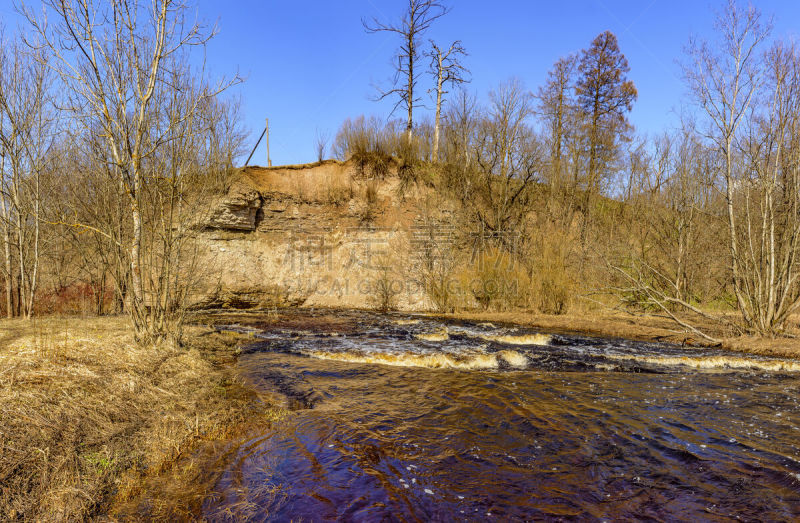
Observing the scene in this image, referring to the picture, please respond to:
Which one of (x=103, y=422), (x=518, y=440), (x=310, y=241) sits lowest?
(x=518, y=440)

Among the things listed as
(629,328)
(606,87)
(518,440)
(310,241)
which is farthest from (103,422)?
(606,87)

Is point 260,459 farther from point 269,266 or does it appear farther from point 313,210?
point 313,210

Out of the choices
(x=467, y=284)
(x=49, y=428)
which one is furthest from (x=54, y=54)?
(x=467, y=284)

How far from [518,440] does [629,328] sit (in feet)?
29.4

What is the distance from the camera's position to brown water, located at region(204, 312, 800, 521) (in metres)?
3.14

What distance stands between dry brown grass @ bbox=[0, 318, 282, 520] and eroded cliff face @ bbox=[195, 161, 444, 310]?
Result: 420 inches

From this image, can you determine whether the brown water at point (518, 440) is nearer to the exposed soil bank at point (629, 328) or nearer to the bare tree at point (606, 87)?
the exposed soil bank at point (629, 328)

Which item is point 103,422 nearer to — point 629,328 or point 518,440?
point 518,440

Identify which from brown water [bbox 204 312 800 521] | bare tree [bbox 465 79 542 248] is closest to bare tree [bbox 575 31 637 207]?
bare tree [bbox 465 79 542 248]

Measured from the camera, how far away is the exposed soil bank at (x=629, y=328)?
8823 mm

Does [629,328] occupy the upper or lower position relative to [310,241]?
lower

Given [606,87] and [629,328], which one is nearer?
[629,328]

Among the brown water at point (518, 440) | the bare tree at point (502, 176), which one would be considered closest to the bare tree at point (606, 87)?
the bare tree at point (502, 176)

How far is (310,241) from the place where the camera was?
18.8m
